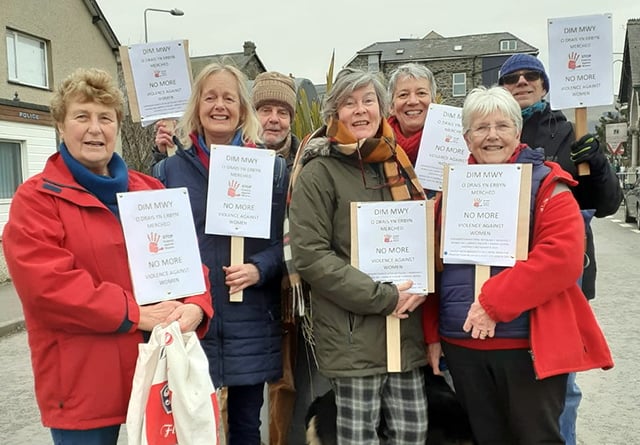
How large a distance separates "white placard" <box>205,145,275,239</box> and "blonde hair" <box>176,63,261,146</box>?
15 cm

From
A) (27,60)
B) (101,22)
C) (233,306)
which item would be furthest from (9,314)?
(101,22)

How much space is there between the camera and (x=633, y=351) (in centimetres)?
639

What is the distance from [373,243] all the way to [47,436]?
11.6 ft

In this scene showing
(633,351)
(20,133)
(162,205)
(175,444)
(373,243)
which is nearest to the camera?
(175,444)

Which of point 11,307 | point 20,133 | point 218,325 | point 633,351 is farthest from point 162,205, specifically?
point 20,133

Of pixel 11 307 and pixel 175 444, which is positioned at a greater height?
pixel 175 444

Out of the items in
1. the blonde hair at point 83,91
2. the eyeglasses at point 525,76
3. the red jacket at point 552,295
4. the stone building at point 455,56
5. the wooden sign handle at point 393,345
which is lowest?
the wooden sign handle at point 393,345

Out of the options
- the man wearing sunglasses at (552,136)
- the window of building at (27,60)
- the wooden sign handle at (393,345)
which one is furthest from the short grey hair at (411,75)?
the window of building at (27,60)

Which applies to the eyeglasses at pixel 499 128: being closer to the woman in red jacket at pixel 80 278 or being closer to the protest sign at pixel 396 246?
the protest sign at pixel 396 246

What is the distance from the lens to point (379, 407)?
2773mm

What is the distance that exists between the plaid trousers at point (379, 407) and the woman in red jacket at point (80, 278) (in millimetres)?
827

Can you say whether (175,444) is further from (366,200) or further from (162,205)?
(366,200)

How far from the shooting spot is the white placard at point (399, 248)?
106 inches

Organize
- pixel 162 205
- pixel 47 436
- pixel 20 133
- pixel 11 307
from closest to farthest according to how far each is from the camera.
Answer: pixel 162 205 → pixel 47 436 → pixel 11 307 → pixel 20 133
